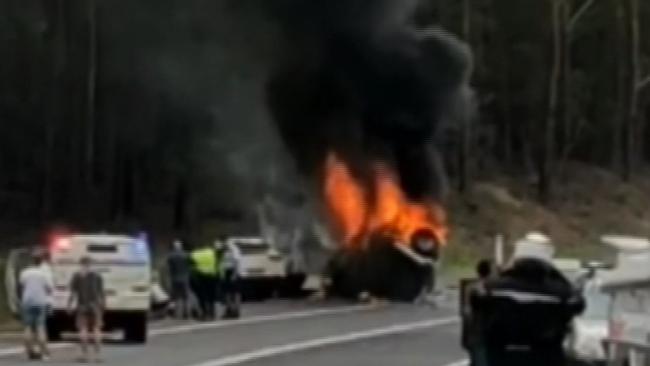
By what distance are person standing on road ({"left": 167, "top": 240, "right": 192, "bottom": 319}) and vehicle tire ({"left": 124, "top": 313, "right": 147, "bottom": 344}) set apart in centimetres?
768

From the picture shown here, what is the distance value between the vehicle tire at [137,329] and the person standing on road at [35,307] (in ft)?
12.0

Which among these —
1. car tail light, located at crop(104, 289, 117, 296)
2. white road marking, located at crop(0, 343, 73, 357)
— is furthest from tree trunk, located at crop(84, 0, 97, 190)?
white road marking, located at crop(0, 343, 73, 357)

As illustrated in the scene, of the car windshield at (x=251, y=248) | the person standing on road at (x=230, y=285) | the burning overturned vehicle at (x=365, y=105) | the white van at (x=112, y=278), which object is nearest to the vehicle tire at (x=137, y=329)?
the white van at (x=112, y=278)

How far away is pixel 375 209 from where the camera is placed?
53.8m

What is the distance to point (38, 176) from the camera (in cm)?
7906

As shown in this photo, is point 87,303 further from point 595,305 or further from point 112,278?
point 595,305

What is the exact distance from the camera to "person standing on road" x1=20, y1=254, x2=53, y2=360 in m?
27.9

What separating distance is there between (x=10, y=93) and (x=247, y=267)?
3240 cm

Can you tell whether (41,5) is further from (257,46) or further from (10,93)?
(257,46)

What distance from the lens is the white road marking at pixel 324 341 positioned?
28328mm

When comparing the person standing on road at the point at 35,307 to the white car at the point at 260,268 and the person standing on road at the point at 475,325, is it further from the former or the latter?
the white car at the point at 260,268

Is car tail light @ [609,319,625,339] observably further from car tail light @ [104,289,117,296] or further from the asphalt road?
car tail light @ [104,289,117,296]

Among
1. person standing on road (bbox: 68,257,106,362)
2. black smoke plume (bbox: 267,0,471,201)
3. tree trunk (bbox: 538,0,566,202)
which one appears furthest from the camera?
tree trunk (bbox: 538,0,566,202)

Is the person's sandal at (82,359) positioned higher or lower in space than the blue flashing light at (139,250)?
lower
